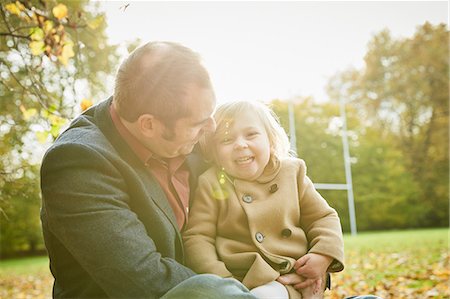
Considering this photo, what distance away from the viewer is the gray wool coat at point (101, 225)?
4.60 feet

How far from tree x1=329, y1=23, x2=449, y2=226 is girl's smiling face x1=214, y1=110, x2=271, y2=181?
17309 millimetres

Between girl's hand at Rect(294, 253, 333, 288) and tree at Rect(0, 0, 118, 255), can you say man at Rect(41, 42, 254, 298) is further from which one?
tree at Rect(0, 0, 118, 255)

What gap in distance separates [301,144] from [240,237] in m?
14.8

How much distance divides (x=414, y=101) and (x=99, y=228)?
19.2 m

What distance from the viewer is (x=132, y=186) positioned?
1589 millimetres

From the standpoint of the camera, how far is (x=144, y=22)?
3.40 meters

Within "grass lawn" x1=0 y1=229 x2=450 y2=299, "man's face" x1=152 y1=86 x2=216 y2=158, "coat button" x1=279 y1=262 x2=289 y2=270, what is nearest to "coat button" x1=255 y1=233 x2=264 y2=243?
"coat button" x1=279 y1=262 x2=289 y2=270

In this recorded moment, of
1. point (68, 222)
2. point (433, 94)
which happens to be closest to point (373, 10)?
point (433, 94)

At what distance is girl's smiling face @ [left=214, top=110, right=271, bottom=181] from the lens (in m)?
1.97

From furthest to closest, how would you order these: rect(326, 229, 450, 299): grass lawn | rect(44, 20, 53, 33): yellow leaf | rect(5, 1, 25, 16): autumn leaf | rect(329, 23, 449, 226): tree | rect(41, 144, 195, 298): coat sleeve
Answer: rect(329, 23, 449, 226): tree < rect(326, 229, 450, 299): grass lawn < rect(44, 20, 53, 33): yellow leaf < rect(5, 1, 25, 16): autumn leaf < rect(41, 144, 195, 298): coat sleeve

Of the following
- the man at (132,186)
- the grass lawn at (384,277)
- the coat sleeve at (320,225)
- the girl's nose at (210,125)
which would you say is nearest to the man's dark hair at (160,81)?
the man at (132,186)

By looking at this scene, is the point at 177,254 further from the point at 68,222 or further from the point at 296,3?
the point at 296,3

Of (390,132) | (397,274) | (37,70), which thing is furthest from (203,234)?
(390,132)

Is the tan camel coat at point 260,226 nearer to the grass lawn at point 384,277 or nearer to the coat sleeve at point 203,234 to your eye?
the coat sleeve at point 203,234
